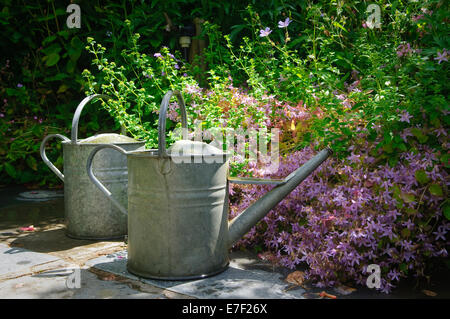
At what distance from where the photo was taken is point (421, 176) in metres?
1.92

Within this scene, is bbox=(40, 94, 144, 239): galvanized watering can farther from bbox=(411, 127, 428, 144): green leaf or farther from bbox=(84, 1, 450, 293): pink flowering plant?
bbox=(411, 127, 428, 144): green leaf

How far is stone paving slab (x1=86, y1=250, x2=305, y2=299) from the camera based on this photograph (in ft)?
5.98

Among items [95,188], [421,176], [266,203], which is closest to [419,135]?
[421,176]

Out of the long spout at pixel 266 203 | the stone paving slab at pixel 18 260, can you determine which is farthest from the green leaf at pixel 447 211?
the stone paving slab at pixel 18 260

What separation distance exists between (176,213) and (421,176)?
1.04m

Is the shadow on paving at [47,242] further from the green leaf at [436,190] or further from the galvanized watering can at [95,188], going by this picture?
the green leaf at [436,190]

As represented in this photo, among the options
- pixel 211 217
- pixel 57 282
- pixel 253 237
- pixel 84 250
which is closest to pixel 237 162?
pixel 253 237

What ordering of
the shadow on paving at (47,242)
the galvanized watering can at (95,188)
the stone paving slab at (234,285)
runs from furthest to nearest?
the galvanized watering can at (95,188) < the shadow on paving at (47,242) < the stone paving slab at (234,285)

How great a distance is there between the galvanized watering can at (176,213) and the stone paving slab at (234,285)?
0.04 metres

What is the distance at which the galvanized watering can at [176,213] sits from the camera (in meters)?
1.92

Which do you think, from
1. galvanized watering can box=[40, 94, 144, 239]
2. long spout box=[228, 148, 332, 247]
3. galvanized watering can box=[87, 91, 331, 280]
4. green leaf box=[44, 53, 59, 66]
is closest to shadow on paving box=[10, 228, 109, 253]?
galvanized watering can box=[40, 94, 144, 239]

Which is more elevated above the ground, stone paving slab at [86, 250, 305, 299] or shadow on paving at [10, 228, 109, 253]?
shadow on paving at [10, 228, 109, 253]

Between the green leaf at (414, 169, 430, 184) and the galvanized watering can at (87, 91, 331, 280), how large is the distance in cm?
57

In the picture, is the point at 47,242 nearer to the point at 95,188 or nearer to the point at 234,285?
the point at 95,188
